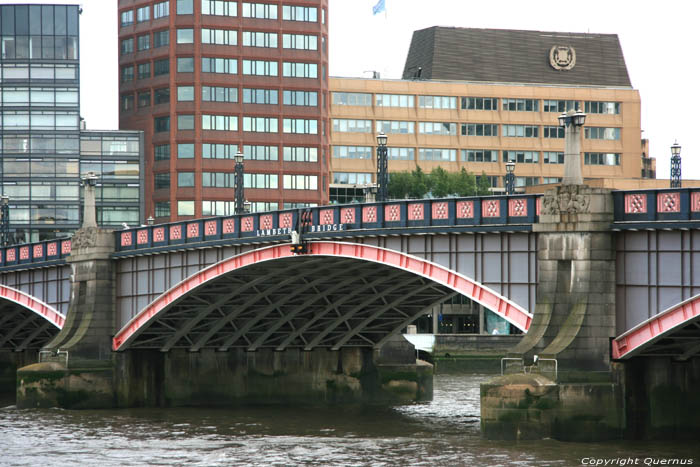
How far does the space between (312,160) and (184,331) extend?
59084mm

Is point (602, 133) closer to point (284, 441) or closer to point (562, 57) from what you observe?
point (562, 57)

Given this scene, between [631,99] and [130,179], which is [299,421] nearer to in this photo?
[130,179]

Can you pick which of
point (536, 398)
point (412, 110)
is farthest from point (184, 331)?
point (412, 110)

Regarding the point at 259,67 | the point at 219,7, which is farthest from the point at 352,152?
the point at 219,7

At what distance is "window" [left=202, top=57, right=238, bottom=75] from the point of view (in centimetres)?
11294

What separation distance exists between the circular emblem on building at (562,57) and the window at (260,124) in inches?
1179

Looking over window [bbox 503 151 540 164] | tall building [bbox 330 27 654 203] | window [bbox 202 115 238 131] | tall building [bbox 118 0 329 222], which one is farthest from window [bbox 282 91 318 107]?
window [bbox 503 151 540 164]

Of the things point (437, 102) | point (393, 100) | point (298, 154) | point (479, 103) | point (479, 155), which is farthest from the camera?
point (479, 155)

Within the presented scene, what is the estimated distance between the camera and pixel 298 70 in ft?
378

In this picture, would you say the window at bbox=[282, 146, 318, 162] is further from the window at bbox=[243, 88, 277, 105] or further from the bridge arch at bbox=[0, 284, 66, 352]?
the bridge arch at bbox=[0, 284, 66, 352]

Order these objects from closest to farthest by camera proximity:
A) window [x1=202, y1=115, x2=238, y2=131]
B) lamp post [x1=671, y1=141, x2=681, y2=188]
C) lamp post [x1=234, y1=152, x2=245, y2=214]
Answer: lamp post [x1=671, y1=141, x2=681, y2=188] → lamp post [x1=234, y1=152, x2=245, y2=214] → window [x1=202, y1=115, x2=238, y2=131]

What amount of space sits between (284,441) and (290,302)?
1605 centimetres

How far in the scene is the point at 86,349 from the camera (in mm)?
58781

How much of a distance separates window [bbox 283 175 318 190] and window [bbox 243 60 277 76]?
29.9 feet
